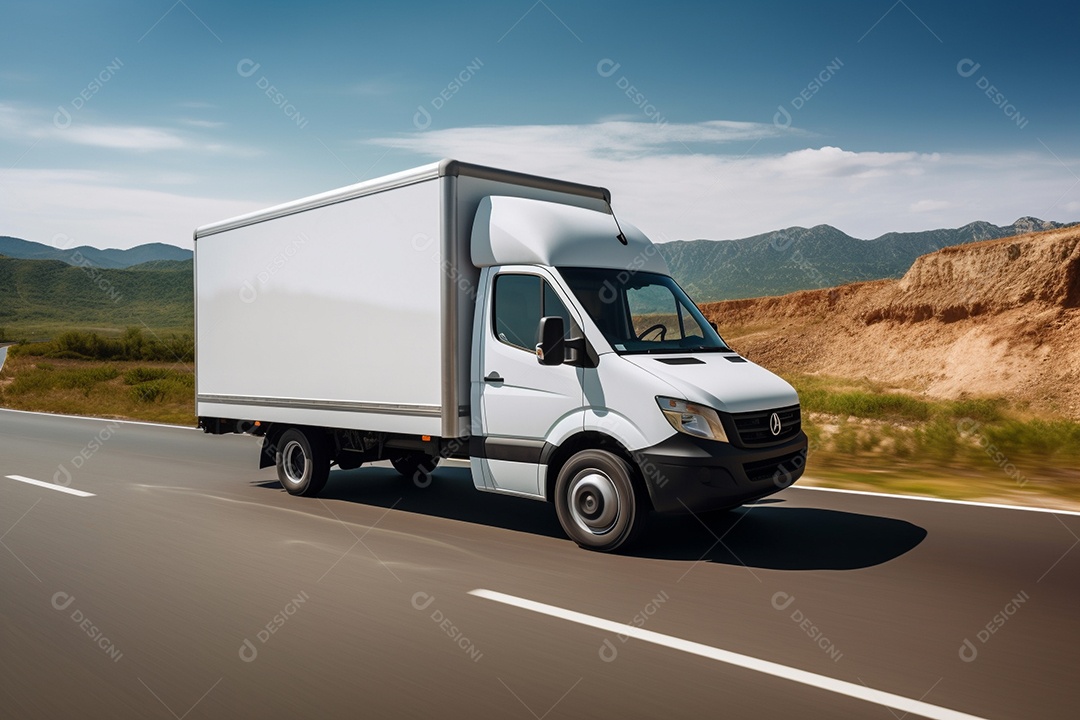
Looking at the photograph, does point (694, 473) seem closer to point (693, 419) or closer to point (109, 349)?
point (693, 419)

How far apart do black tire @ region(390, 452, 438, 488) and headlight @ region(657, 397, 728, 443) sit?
4.98 meters

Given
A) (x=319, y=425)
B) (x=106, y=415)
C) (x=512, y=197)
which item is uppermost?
(x=512, y=197)

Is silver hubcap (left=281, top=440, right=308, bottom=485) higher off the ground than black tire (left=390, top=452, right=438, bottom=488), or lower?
higher

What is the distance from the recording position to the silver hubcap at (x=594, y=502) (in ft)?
23.0

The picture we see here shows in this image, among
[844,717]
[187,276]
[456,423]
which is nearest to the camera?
[844,717]

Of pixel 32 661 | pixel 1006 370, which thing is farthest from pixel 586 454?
pixel 1006 370

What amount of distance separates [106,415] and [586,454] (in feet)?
68.1

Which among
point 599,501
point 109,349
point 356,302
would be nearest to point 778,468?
point 599,501

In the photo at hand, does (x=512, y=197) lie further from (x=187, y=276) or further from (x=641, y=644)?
(x=187, y=276)

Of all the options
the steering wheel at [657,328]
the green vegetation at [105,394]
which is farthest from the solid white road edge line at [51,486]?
the green vegetation at [105,394]

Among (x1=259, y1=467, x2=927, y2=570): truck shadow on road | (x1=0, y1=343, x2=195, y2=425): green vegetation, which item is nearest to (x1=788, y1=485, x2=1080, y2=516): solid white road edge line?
(x1=259, y1=467, x2=927, y2=570): truck shadow on road

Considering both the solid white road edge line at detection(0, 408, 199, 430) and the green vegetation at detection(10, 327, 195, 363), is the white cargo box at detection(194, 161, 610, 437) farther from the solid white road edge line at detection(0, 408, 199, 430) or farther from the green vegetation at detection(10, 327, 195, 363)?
the green vegetation at detection(10, 327, 195, 363)

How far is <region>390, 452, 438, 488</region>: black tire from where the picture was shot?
11.1m

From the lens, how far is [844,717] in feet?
A: 12.8
